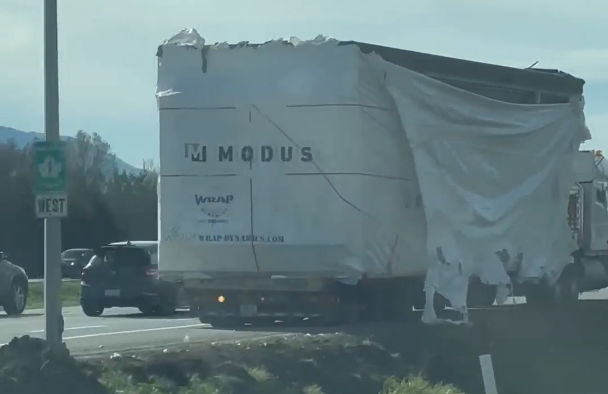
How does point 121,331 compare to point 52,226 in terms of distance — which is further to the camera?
point 121,331

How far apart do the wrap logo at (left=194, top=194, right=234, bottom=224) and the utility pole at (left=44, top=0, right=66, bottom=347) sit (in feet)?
15.5

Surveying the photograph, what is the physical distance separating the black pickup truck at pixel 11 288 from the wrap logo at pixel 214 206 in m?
10.1

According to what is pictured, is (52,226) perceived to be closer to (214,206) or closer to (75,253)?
(214,206)

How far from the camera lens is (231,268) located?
15.8 meters

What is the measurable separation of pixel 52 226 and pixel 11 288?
1446cm

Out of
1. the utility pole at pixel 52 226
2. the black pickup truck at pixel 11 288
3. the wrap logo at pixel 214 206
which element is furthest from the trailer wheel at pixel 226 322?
the black pickup truck at pixel 11 288

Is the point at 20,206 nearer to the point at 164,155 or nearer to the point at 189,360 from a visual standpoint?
the point at 164,155

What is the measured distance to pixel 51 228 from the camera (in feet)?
36.4

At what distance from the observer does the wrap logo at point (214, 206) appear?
15.7m

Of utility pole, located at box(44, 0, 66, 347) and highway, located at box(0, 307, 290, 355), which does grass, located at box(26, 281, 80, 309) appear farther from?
utility pole, located at box(44, 0, 66, 347)

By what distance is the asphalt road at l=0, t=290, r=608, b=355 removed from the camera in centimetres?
1540

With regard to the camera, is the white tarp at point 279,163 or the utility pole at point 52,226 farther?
the white tarp at point 279,163

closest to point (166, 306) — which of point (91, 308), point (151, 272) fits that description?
point (151, 272)

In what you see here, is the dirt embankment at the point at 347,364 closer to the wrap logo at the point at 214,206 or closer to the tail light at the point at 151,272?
the wrap logo at the point at 214,206
